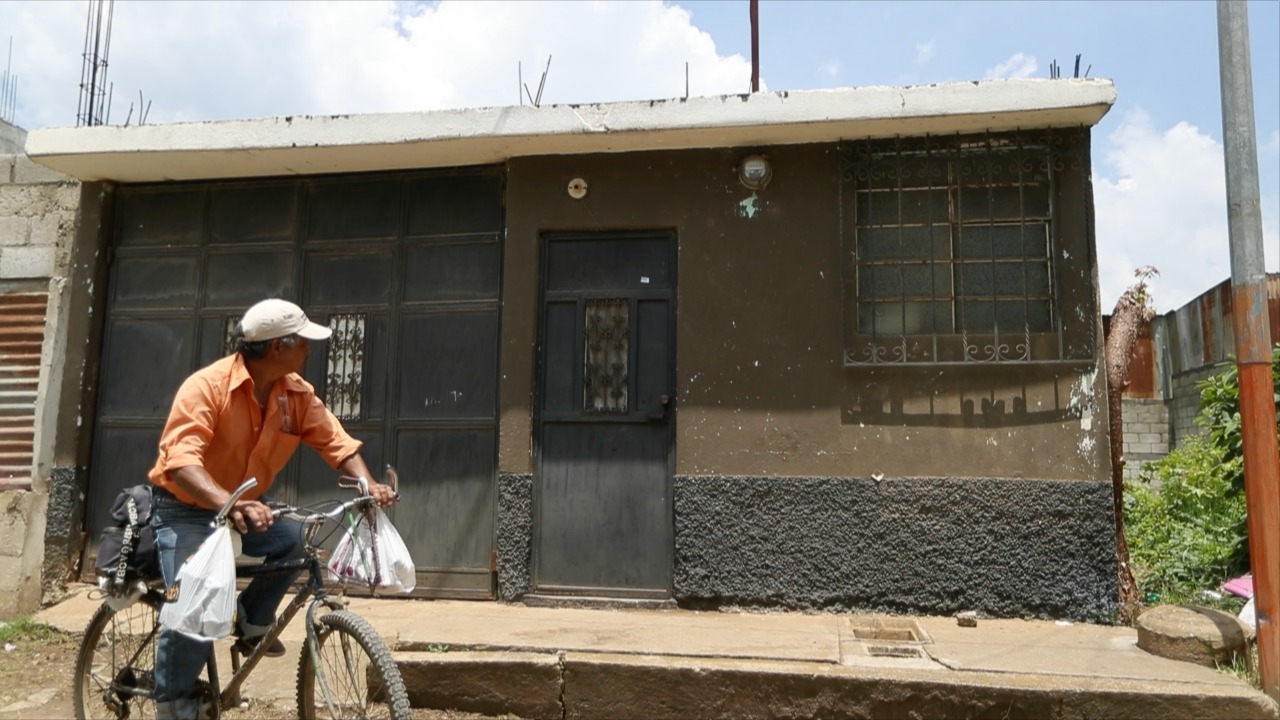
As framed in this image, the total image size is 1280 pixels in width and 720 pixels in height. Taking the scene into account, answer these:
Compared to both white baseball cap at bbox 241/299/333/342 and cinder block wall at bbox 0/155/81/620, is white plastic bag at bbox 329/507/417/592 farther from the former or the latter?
cinder block wall at bbox 0/155/81/620

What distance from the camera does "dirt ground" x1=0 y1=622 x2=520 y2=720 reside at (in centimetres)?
425

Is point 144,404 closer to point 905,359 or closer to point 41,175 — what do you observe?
point 41,175

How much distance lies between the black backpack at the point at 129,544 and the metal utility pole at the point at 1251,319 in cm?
447

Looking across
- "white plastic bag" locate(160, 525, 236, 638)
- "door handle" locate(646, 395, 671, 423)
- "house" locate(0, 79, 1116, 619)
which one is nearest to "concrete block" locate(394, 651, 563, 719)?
"house" locate(0, 79, 1116, 619)

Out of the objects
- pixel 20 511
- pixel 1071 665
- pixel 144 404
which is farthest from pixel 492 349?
pixel 1071 665

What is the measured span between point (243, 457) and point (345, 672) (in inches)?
33.8

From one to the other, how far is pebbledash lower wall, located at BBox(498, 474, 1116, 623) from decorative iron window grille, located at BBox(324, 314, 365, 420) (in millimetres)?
2209

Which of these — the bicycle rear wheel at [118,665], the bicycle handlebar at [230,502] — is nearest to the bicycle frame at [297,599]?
the bicycle handlebar at [230,502]

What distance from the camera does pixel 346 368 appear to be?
241 inches

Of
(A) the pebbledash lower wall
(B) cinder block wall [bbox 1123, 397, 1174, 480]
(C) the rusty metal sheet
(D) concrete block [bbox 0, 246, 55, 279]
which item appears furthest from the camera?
(B) cinder block wall [bbox 1123, 397, 1174, 480]

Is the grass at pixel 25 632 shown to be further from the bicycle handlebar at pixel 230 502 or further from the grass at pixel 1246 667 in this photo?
the grass at pixel 1246 667

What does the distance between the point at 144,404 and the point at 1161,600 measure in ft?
21.4

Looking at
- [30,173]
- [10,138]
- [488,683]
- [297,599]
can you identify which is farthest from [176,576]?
[10,138]

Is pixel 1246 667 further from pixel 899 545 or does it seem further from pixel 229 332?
pixel 229 332
